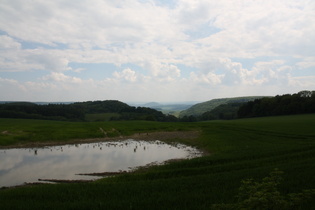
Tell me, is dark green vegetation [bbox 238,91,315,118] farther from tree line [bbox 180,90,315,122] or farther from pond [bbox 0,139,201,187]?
pond [bbox 0,139,201,187]

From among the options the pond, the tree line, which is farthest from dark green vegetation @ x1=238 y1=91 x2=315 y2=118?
the pond

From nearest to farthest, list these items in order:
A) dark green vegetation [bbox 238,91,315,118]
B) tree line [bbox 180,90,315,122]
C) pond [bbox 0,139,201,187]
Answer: pond [bbox 0,139,201,187], dark green vegetation [bbox 238,91,315,118], tree line [bbox 180,90,315,122]

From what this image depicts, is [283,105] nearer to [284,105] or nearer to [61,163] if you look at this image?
[284,105]

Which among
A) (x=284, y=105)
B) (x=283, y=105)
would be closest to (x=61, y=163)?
(x=284, y=105)

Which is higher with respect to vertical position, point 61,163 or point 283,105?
point 283,105

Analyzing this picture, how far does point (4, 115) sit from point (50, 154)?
88389mm

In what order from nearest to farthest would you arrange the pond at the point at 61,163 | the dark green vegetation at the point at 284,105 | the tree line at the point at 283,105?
the pond at the point at 61,163 < the dark green vegetation at the point at 284,105 < the tree line at the point at 283,105

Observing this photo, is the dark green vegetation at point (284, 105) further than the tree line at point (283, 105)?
No

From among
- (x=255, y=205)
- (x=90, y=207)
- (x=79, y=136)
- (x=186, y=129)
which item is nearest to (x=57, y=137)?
(x=79, y=136)

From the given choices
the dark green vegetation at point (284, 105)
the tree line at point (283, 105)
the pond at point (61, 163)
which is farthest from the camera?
the tree line at point (283, 105)

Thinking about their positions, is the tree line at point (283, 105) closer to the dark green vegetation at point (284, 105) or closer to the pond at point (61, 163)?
the dark green vegetation at point (284, 105)

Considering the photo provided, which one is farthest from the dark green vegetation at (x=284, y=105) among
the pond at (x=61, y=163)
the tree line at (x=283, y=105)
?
the pond at (x=61, y=163)

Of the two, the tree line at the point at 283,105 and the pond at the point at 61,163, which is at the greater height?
the tree line at the point at 283,105

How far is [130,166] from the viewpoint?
25.1 meters
